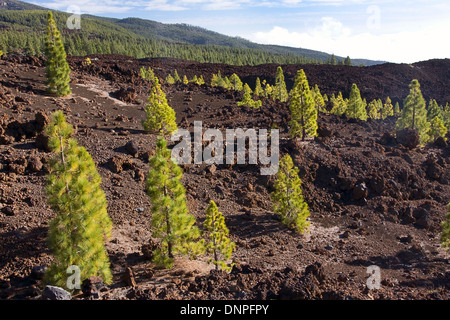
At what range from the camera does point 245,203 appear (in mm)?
20516

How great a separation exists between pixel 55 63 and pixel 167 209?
23.1 metres

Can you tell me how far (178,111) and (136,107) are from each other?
4.49 meters

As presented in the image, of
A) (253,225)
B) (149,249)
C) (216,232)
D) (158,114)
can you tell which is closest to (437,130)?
(253,225)

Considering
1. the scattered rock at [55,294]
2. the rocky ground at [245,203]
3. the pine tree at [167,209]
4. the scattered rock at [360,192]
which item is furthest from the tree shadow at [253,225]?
the scattered rock at [55,294]

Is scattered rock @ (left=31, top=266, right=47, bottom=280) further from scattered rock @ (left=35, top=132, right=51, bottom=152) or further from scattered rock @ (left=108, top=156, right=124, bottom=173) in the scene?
scattered rock @ (left=35, top=132, right=51, bottom=152)

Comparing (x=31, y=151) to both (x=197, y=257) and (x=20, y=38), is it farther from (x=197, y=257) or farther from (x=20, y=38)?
(x=20, y=38)

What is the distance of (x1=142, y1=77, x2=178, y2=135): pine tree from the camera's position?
24.3m

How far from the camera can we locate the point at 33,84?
30.4 m

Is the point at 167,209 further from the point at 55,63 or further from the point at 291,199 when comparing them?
the point at 55,63

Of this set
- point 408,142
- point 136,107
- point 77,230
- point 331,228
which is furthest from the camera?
point 136,107

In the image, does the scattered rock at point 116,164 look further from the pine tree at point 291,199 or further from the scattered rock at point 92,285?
the scattered rock at point 92,285

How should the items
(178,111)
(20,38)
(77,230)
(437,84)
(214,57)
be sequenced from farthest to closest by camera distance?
(214,57), (20,38), (437,84), (178,111), (77,230)

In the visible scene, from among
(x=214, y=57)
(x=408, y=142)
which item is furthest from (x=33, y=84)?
(x=214, y=57)
